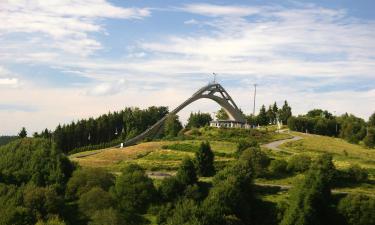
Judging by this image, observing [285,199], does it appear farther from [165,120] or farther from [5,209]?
[165,120]

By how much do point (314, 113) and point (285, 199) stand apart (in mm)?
95827

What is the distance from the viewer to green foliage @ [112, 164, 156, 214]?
5388cm

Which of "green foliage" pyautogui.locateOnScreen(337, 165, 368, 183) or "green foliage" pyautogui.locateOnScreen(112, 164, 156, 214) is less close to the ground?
"green foliage" pyautogui.locateOnScreen(337, 165, 368, 183)

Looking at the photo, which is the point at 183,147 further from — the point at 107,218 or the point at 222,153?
the point at 107,218

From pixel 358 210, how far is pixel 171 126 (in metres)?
48.2

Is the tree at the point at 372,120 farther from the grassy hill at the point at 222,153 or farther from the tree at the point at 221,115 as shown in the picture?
the grassy hill at the point at 222,153

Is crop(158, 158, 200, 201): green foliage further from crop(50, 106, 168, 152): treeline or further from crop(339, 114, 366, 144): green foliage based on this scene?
crop(339, 114, 366, 144): green foliage

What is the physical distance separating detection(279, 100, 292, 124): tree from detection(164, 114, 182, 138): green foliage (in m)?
44.2

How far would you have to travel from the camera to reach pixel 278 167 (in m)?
63.9

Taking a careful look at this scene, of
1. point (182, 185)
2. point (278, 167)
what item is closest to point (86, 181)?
point (182, 185)

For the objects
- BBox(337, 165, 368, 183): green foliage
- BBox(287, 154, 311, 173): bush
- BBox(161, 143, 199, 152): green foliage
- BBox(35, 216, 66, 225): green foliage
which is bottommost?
BBox(35, 216, 66, 225): green foliage

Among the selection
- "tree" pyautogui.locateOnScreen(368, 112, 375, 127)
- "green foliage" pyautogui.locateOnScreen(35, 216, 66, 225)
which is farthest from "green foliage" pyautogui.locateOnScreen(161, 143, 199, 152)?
"tree" pyautogui.locateOnScreen(368, 112, 375, 127)

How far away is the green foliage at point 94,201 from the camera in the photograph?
50.6 meters

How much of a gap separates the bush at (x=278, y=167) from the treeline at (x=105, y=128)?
126 feet
